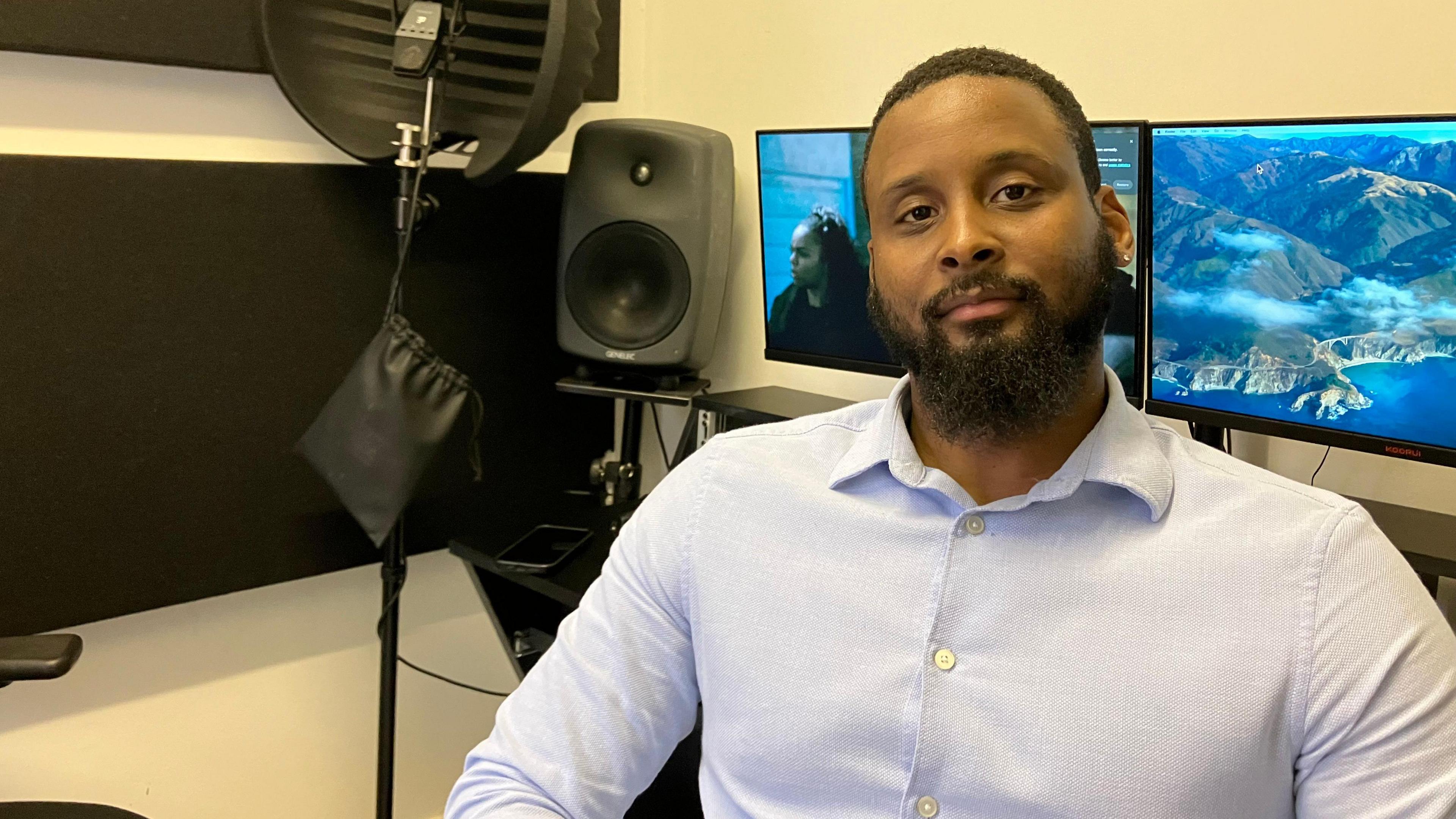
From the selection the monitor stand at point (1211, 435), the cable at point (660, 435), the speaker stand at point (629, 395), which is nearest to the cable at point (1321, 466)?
the monitor stand at point (1211, 435)

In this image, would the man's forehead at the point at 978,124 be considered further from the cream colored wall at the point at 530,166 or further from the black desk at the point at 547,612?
the black desk at the point at 547,612

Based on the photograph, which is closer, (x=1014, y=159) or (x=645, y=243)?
(x=1014, y=159)

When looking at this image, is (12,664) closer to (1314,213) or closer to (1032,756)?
(1032,756)

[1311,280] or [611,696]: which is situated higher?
[1311,280]

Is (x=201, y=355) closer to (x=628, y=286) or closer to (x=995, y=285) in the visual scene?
(x=628, y=286)

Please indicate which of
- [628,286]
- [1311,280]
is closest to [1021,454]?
[1311,280]

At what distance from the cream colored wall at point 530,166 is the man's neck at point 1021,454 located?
1.89ft

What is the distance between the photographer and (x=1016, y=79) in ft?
3.29

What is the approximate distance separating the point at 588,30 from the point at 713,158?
1.05 ft

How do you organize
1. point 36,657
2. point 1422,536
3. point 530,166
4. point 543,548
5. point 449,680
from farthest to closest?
point 449,680 → point 530,166 → point 543,548 → point 36,657 → point 1422,536

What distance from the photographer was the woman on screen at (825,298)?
1.63 meters

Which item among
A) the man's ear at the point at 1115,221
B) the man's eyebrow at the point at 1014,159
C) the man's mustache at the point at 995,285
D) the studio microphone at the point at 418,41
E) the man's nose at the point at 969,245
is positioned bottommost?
the man's mustache at the point at 995,285

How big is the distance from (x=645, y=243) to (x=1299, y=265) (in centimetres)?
110

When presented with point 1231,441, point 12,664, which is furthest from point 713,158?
point 12,664
